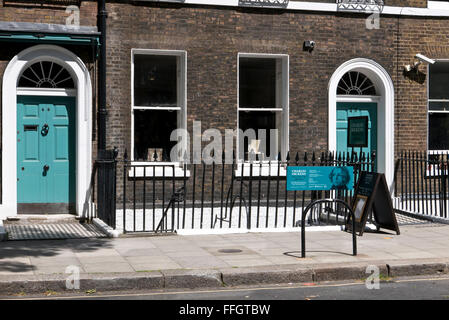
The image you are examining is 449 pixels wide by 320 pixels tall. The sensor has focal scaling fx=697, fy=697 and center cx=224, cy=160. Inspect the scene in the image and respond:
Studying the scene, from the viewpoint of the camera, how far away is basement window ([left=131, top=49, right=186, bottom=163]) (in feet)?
47.6

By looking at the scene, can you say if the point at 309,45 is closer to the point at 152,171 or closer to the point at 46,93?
the point at 152,171

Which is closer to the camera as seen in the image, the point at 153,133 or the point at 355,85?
the point at 153,133

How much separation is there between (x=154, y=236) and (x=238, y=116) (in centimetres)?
454

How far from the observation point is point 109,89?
1404 centimetres

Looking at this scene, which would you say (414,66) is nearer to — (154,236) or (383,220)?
(383,220)

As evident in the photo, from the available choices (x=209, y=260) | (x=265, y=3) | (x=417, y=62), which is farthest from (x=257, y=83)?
(x=209, y=260)

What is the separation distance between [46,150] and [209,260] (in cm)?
575

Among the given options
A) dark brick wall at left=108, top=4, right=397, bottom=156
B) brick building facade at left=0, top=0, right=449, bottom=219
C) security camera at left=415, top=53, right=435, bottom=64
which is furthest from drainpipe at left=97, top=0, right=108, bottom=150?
security camera at left=415, top=53, right=435, bottom=64

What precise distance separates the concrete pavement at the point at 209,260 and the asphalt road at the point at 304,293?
0.64 feet

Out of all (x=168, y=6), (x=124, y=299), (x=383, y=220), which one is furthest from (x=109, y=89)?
(x=124, y=299)

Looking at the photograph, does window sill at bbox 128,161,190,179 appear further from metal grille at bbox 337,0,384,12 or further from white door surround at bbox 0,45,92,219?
metal grille at bbox 337,0,384,12

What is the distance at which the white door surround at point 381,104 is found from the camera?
15.5m

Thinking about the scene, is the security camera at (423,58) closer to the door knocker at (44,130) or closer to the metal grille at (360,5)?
the metal grille at (360,5)

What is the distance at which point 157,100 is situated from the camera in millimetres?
14703
